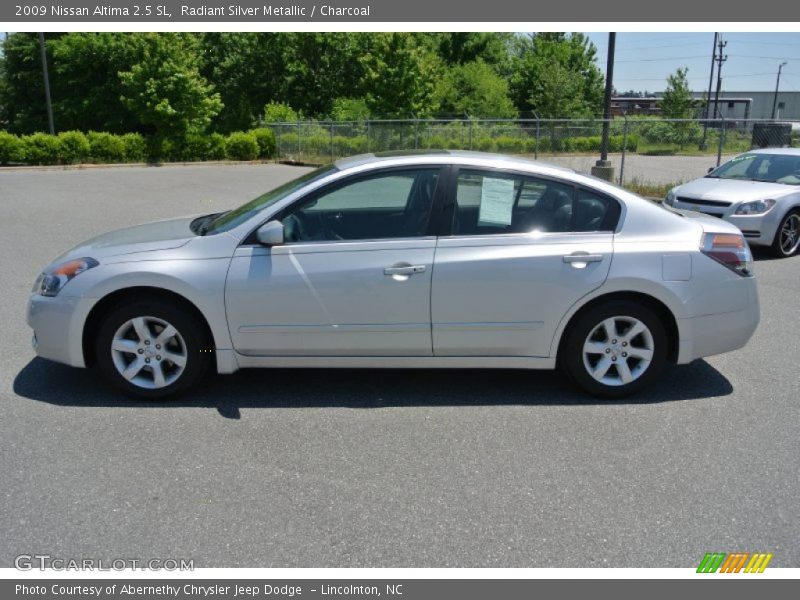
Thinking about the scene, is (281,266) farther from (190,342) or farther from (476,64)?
(476,64)

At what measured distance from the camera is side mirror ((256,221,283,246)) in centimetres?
457

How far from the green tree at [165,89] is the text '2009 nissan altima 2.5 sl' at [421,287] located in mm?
27600

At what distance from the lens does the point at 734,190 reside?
1064cm

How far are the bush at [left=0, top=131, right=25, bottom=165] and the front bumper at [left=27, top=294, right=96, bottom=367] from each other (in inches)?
979

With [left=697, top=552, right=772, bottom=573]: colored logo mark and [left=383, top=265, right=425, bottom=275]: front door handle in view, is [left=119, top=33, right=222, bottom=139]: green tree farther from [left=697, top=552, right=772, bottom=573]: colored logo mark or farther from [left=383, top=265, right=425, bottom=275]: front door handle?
[left=697, top=552, right=772, bottom=573]: colored logo mark

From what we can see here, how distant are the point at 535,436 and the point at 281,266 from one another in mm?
1911

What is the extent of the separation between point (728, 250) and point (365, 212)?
2.50m

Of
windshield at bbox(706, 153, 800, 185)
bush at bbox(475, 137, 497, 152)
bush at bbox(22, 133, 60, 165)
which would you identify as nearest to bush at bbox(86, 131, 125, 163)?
bush at bbox(22, 133, 60, 165)

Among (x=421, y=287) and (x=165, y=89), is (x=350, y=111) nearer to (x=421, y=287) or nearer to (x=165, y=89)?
(x=165, y=89)

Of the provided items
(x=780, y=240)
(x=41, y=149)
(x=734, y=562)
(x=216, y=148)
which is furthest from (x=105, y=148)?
(x=734, y=562)

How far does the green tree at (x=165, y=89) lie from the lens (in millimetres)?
30266

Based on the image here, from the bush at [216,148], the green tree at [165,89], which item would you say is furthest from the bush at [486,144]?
the green tree at [165,89]

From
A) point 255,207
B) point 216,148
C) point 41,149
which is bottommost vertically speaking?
point 216,148

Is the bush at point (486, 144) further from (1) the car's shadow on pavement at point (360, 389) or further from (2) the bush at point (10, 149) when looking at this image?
(1) the car's shadow on pavement at point (360, 389)
